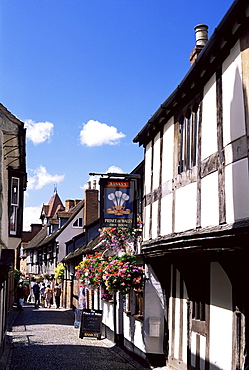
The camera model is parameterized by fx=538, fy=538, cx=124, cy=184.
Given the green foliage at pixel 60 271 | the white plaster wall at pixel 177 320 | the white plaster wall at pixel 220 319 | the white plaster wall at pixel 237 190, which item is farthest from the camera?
the green foliage at pixel 60 271

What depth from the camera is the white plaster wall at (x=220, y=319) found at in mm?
8961

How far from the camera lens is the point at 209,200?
9.09m

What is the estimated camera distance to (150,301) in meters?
13.6

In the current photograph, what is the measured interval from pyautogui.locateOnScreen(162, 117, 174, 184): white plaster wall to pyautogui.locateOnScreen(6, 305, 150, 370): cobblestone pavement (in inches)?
203

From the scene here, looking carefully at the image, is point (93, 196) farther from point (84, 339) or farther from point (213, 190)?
point (213, 190)

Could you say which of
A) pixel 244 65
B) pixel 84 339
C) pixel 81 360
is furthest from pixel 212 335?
pixel 84 339

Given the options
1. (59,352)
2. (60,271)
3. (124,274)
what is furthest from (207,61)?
(60,271)

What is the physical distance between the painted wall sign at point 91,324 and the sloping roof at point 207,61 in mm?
8361

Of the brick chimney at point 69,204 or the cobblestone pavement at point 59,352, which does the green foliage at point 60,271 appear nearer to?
the brick chimney at point 69,204

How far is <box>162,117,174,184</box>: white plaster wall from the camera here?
465 inches

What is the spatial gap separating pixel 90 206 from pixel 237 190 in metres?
27.5

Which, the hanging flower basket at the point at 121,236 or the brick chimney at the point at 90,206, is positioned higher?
the brick chimney at the point at 90,206

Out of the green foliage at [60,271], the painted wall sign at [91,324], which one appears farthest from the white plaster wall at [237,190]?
the green foliage at [60,271]

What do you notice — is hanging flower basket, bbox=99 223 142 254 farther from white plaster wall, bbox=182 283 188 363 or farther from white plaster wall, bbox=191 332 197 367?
white plaster wall, bbox=191 332 197 367
